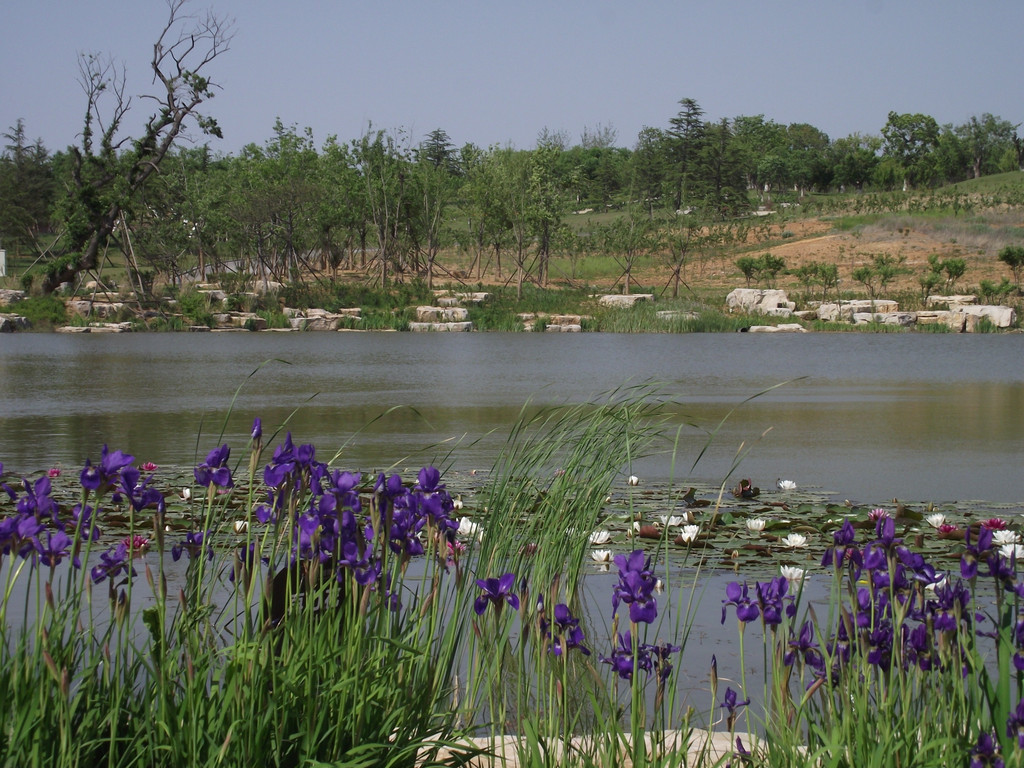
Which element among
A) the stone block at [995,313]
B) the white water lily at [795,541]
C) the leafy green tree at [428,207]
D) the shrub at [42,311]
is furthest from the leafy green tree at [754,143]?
the white water lily at [795,541]

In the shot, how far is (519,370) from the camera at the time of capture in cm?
1788

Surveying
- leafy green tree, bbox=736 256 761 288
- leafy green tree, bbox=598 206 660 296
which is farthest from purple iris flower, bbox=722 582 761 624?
leafy green tree, bbox=736 256 761 288

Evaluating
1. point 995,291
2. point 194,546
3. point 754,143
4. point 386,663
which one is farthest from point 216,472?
point 754,143

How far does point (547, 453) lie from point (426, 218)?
41.0m

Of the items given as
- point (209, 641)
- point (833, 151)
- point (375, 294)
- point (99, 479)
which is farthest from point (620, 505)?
point (833, 151)

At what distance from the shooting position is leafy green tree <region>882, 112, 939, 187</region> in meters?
81.9

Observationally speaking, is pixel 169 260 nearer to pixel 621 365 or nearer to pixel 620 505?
pixel 621 365

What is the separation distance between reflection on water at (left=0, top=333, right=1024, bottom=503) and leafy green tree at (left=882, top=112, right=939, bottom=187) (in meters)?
61.4

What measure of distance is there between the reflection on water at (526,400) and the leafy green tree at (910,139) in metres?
61.4

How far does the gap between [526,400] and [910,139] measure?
8809cm

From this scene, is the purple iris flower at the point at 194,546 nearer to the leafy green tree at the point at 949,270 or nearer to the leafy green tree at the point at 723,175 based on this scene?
the leafy green tree at the point at 949,270

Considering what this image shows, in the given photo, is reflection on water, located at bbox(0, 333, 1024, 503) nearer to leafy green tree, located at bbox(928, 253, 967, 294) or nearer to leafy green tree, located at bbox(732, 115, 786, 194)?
leafy green tree, located at bbox(928, 253, 967, 294)

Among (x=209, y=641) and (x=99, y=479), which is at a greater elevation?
(x=99, y=479)

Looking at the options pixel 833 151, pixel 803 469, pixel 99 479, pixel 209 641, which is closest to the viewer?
pixel 99 479
